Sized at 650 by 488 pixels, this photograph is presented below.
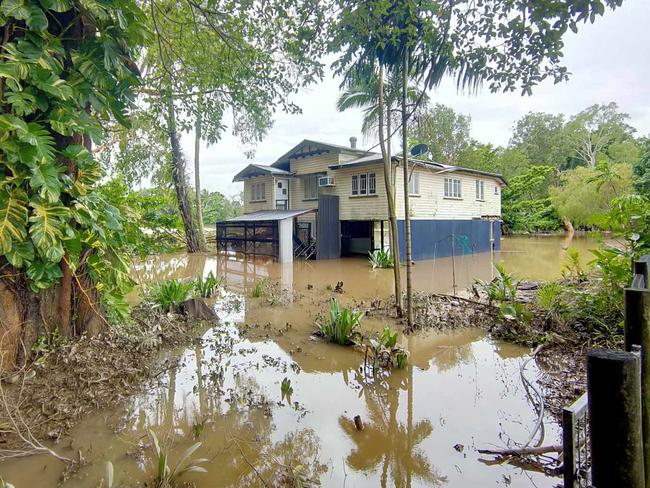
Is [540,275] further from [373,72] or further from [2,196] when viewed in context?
[2,196]

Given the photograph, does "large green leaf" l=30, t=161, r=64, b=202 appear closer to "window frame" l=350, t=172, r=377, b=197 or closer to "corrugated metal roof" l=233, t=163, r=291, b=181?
"window frame" l=350, t=172, r=377, b=197

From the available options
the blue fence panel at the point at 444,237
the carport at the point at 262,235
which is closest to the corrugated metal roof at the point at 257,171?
the carport at the point at 262,235

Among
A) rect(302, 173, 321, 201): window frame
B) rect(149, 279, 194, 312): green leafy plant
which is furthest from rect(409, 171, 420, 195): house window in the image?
rect(149, 279, 194, 312): green leafy plant

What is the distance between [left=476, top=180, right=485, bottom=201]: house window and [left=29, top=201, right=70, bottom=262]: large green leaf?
67.9ft

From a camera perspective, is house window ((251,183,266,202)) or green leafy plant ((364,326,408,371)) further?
house window ((251,183,266,202))

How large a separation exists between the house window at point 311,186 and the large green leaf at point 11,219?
672 inches

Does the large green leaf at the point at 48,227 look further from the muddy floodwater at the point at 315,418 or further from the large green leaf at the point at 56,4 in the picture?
the large green leaf at the point at 56,4

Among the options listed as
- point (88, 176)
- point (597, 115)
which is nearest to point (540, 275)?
point (88, 176)

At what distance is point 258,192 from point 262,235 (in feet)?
15.0

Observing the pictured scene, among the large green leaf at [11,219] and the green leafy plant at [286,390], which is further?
the green leafy plant at [286,390]

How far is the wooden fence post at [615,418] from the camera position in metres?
1.23

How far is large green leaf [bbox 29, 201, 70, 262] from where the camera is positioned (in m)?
3.39

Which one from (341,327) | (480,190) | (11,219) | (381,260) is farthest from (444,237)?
(11,219)

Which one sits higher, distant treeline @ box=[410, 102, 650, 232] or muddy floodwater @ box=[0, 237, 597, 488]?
distant treeline @ box=[410, 102, 650, 232]
